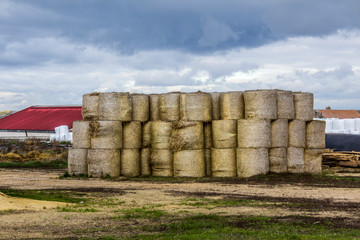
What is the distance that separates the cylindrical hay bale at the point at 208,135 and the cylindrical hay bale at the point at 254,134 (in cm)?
145

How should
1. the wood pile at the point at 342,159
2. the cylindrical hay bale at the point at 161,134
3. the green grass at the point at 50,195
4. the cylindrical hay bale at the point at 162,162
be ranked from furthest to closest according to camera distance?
the wood pile at the point at 342,159 → the cylindrical hay bale at the point at 162,162 → the cylindrical hay bale at the point at 161,134 → the green grass at the point at 50,195

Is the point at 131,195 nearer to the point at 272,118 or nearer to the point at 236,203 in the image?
the point at 236,203

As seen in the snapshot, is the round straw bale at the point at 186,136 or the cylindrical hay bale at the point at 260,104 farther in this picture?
the round straw bale at the point at 186,136

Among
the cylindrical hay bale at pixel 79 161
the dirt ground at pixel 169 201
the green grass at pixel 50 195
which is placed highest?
the cylindrical hay bale at pixel 79 161

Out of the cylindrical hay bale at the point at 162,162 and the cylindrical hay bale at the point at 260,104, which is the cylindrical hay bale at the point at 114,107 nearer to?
the cylindrical hay bale at the point at 162,162

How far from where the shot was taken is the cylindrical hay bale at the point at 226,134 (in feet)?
66.0

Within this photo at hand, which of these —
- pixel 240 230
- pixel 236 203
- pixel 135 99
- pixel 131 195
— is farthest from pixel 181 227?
pixel 135 99

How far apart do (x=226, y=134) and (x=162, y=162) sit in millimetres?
2845

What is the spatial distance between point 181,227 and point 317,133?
40.5 ft

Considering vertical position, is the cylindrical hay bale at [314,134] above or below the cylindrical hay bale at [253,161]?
above

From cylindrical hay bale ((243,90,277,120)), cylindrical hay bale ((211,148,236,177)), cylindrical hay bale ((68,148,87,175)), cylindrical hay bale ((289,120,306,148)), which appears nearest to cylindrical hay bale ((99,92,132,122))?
cylindrical hay bale ((68,148,87,175))

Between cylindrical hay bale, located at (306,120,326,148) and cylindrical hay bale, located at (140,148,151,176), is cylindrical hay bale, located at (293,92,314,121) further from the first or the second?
cylindrical hay bale, located at (140,148,151,176)

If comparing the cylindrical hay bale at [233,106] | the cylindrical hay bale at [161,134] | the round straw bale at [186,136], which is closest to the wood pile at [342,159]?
the cylindrical hay bale at [233,106]

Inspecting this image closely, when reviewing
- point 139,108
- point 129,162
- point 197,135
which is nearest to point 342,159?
point 197,135
